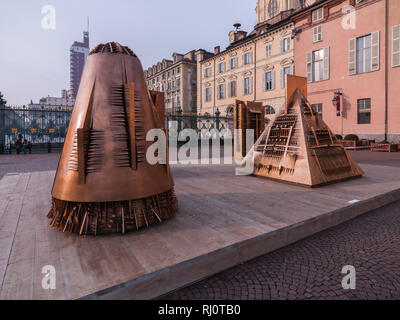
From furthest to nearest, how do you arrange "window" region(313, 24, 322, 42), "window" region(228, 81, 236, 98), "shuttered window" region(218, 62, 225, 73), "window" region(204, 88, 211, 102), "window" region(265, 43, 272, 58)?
"window" region(204, 88, 211, 102), "shuttered window" region(218, 62, 225, 73), "window" region(228, 81, 236, 98), "window" region(265, 43, 272, 58), "window" region(313, 24, 322, 42)

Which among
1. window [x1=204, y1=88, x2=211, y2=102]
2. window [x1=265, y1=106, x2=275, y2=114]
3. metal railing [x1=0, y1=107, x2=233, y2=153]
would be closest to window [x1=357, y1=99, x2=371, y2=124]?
window [x1=265, y1=106, x2=275, y2=114]

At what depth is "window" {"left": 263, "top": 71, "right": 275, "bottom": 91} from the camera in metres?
27.5

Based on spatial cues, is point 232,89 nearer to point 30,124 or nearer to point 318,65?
point 318,65

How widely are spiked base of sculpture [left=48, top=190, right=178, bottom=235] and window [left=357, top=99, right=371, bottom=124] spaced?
21449mm

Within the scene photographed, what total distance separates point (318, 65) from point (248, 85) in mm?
9343

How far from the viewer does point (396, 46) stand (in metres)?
17.6

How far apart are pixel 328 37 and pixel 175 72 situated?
2724 centimetres

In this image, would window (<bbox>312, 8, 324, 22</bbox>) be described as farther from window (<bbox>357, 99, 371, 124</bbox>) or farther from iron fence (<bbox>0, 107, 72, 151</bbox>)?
iron fence (<bbox>0, 107, 72, 151</bbox>)

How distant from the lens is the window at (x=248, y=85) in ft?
99.5
